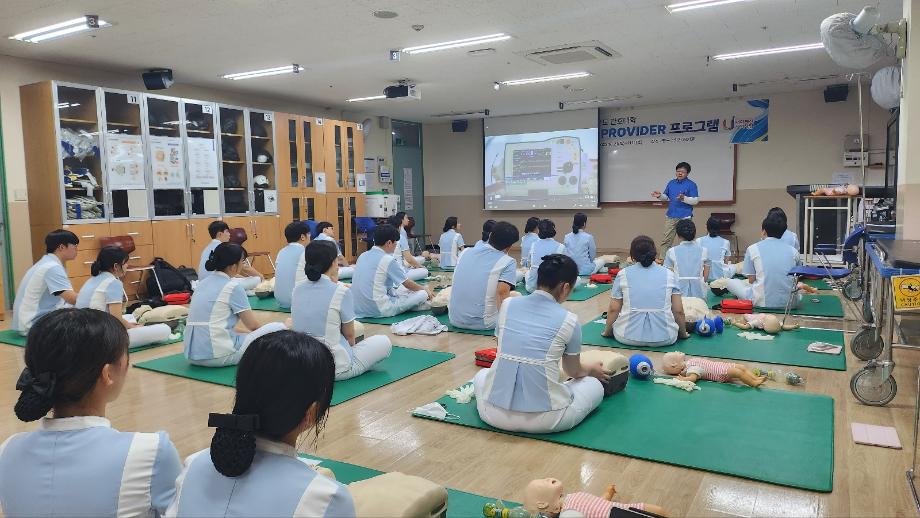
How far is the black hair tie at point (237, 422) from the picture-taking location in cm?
120

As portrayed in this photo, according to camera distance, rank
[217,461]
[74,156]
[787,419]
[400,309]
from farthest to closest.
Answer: [74,156] < [400,309] < [787,419] < [217,461]

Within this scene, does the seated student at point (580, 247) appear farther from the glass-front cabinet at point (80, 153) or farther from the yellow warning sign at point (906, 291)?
the glass-front cabinet at point (80, 153)

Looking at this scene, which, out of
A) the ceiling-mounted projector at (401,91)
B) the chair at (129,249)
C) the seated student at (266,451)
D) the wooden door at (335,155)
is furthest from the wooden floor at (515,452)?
the wooden door at (335,155)

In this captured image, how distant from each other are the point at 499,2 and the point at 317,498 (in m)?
4.99

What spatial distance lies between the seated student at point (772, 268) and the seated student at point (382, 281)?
10.5 ft

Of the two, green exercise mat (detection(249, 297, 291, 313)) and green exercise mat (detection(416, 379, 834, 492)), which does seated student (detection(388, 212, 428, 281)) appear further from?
green exercise mat (detection(416, 379, 834, 492))

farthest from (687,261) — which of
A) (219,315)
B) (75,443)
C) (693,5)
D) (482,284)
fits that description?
(75,443)

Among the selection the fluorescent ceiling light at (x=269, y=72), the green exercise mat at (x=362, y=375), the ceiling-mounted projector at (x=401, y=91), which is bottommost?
the green exercise mat at (x=362, y=375)

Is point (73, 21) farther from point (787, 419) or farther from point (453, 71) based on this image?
point (787, 419)

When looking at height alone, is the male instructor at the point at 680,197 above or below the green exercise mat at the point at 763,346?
above

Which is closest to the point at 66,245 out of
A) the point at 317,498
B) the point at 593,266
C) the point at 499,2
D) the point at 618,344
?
the point at 499,2

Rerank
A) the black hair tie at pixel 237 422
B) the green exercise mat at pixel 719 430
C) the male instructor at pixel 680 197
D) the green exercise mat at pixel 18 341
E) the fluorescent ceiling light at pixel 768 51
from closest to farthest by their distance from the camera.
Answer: the black hair tie at pixel 237 422 < the green exercise mat at pixel 719 430 < the green exercise mat at pixel 18 341 < the fluorescent ceiling light at pixel 768 51 < the male instructor at pixel 680 197

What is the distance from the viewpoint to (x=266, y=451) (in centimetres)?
127

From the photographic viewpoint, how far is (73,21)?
567 centimetres
